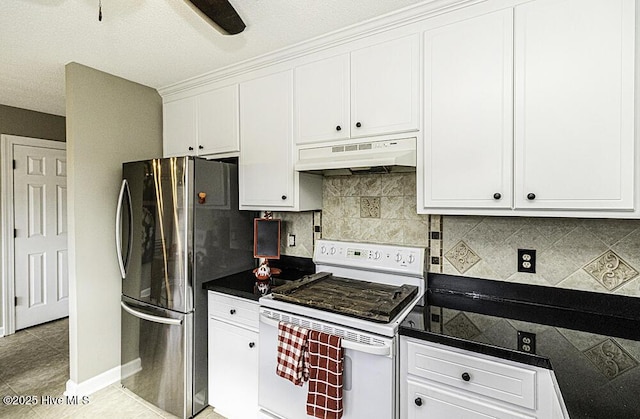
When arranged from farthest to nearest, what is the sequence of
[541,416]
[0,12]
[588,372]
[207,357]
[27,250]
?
[27,250] < [207,357] < [0,12] < [541,416] < [588,372]

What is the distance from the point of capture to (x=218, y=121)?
2467mm

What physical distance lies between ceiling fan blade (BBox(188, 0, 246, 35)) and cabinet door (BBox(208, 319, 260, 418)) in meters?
1.63

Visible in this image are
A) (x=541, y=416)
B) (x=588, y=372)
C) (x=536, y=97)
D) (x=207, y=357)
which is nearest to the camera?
(x=588, y=372)

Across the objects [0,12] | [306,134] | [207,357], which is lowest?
[207,357]

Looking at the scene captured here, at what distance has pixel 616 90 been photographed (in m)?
1.27

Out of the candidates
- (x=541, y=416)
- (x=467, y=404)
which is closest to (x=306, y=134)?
(x=467, y=404)

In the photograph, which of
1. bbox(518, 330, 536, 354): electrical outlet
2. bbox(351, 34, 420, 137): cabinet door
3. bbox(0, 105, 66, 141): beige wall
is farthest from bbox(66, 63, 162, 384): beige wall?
bbox(518, 330, 536, 354): electrical outlet

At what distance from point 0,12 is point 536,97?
2.68 m

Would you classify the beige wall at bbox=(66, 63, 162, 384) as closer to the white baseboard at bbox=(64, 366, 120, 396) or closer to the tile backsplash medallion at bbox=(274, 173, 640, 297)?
the white baseboard at bbox=(64, 366, 120, 396)

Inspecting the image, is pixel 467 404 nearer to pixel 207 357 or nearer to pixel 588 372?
Result: pixel 588 372

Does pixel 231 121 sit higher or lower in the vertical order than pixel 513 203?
higher

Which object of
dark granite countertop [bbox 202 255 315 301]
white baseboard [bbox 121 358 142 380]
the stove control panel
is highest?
the stove control panel

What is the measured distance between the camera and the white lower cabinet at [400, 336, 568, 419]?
1179 millimetres

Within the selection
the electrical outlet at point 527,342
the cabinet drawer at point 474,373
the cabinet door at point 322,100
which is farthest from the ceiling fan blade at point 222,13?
the electrical outlet at point 527,342
